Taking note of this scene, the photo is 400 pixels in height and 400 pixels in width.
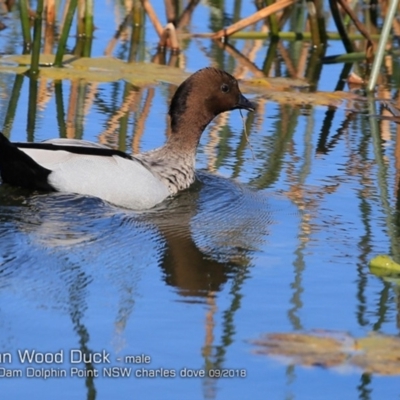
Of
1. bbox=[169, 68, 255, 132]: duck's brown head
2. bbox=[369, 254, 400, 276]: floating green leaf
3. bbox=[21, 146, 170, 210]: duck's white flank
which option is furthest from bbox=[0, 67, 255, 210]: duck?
bbox=[369, 254, 400, 276]: floating green leaf

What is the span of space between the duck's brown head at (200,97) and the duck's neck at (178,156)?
0.01 m

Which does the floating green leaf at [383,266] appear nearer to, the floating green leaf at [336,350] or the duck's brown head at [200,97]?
the floating green leaf at [336,350]

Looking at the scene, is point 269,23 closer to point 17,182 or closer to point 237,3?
point 237,3

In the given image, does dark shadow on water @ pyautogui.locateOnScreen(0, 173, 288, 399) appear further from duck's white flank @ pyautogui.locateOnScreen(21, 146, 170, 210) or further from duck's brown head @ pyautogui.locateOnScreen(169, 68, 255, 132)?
duck's brown head @ pyautogui.locateOnScreen(169, 68, 255, 132)

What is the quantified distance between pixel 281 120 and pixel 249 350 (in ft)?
18.1

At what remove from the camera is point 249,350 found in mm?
4996

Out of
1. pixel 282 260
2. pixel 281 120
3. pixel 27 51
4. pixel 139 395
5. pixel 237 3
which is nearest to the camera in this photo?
pixel 139 395

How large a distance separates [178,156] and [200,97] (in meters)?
0.56

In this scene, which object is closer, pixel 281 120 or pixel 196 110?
pixel 196 110

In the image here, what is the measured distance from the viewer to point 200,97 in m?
8.66

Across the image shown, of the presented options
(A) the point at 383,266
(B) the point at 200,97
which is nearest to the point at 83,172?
(B) the point at 200,97

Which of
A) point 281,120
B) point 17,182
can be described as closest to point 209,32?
point 281,120

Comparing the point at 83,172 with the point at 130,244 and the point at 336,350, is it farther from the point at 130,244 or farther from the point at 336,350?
the point at 336,350

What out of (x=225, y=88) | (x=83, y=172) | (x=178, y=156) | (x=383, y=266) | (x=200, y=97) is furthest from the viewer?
(x=225, y=88)
